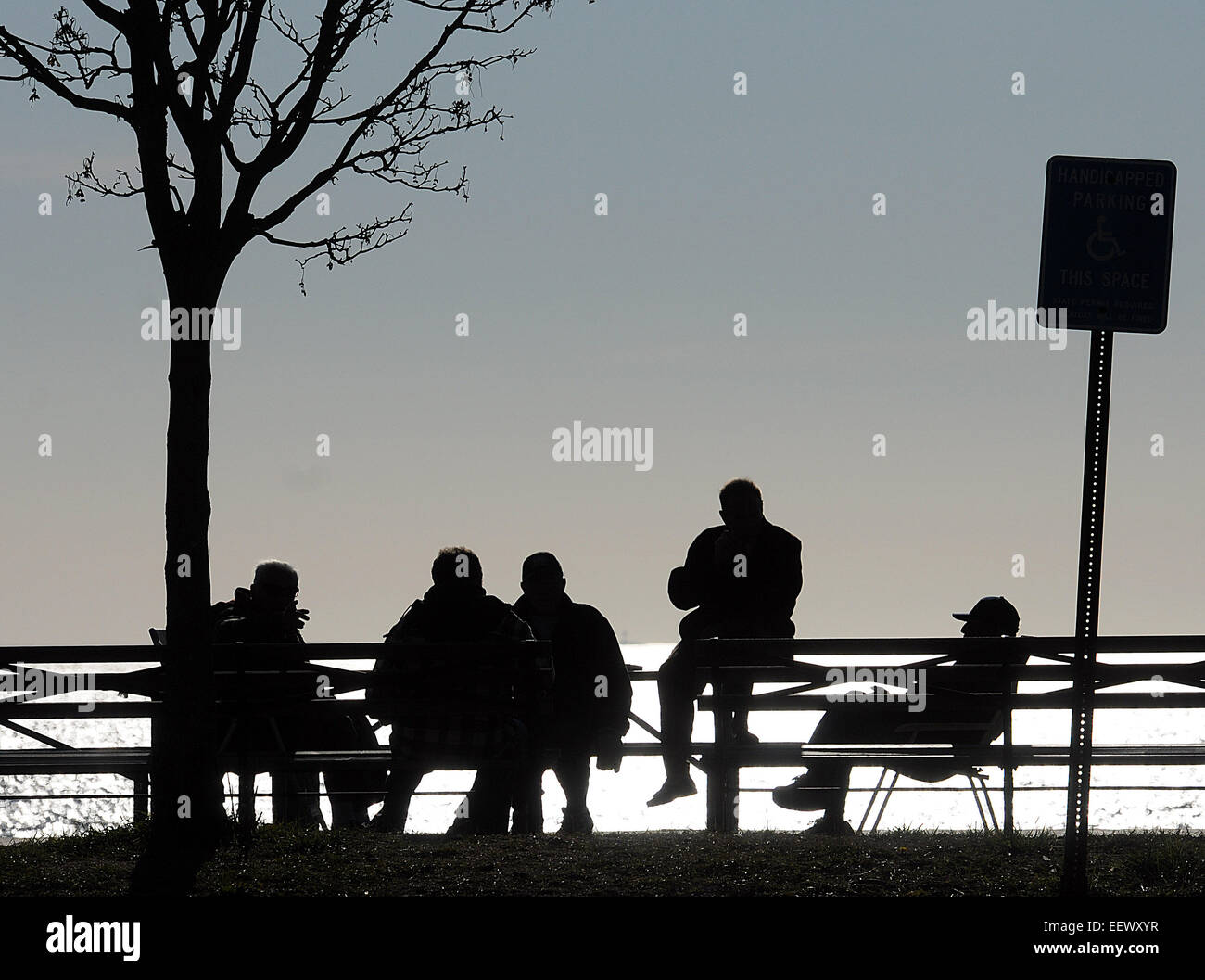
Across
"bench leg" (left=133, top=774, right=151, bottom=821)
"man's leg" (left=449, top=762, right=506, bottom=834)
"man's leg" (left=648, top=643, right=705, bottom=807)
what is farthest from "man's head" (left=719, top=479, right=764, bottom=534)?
"bench leg" (left=133, top=774, right=151, bottom=821)

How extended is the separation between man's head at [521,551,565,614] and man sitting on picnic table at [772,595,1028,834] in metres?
1.96

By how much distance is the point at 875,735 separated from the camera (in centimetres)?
1118

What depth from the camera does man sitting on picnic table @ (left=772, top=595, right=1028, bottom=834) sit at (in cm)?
1059

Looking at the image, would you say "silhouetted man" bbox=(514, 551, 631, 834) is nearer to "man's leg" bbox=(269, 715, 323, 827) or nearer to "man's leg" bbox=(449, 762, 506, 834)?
"man's leg" bbox=(449, 762, 506, 834)

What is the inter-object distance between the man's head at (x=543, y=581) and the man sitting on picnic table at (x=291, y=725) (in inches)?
55.7

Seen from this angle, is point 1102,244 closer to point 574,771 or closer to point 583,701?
point 583,701

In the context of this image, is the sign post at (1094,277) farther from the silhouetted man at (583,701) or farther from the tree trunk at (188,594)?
the tree trunk at (188,594)

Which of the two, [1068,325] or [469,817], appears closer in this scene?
[1068,325]

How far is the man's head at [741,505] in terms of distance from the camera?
11.6 m

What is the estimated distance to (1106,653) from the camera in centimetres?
1110

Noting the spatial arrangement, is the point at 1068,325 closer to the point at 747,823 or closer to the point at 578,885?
the point at 578,885

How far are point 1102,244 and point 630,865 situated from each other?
3.65 metres
